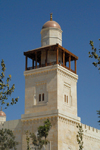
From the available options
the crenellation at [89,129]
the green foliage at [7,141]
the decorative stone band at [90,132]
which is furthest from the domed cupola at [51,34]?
the green foliage at [7,141]

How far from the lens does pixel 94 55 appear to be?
1708 centimetres

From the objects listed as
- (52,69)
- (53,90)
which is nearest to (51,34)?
(52,69)

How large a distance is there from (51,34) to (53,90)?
785 centimetres

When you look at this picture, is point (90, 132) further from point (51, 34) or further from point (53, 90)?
point (51, 34)

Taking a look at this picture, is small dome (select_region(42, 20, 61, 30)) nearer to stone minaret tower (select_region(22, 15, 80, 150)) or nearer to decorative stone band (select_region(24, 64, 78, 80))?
stone minaret tower (select_region(22, 15, 80, 150))

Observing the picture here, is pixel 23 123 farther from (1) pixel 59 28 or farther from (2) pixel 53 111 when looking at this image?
(1) pixel 59 28

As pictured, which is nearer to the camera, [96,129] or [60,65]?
[60,65]

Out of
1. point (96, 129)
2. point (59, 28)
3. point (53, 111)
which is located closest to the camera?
point (53, 111)

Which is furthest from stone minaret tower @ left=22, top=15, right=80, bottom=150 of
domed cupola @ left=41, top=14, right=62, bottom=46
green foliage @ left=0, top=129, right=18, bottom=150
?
green foliage @ left=0, top=129, right=18, bottom=150

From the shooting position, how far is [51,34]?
42906mm

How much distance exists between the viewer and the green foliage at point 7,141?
Answer: 37.2m

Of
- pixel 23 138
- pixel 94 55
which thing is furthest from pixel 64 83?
pixel 94 55

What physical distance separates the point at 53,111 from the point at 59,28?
11558mm

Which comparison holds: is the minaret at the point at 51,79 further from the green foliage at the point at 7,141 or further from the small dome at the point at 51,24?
the green foliage at the point at 7,141
